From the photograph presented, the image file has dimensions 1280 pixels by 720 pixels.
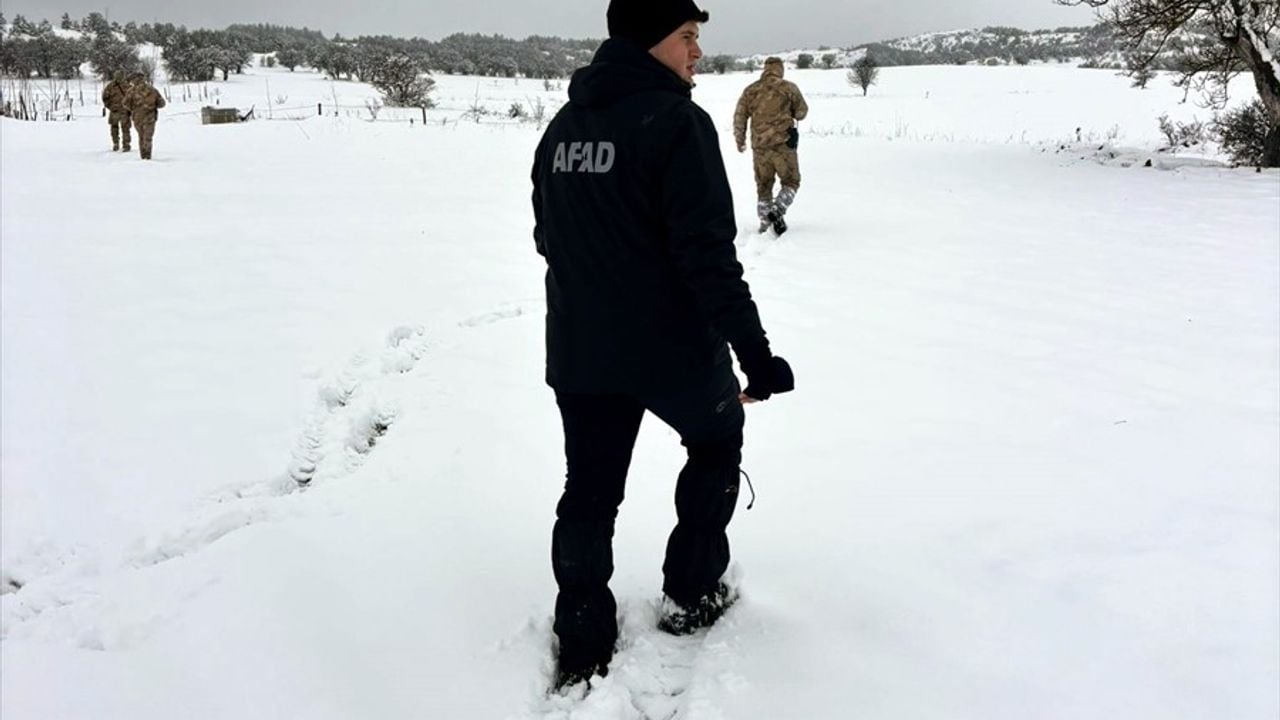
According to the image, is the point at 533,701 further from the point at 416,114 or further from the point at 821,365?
the point at 416,114

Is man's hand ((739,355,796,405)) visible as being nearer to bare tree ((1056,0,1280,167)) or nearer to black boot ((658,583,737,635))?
black boot ((658,583,737,635))

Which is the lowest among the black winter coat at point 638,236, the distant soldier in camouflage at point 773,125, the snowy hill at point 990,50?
the black winter coat at point 638,236

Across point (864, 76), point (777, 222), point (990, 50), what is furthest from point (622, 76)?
point (990, 50)

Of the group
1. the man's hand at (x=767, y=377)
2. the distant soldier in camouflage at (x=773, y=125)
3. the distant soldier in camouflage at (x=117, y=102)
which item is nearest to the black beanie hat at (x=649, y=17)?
the man's hand at (x=767, y=377)

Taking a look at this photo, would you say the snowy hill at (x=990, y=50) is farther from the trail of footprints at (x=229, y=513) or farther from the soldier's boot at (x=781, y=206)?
the trail of footprints at (x=229, y=513)

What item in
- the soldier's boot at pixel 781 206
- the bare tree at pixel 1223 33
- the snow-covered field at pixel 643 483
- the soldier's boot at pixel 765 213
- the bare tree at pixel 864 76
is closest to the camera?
the snow-covered field at pixel 643 483

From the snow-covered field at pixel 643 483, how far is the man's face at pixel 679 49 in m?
1.60

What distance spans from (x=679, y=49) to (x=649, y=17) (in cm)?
11

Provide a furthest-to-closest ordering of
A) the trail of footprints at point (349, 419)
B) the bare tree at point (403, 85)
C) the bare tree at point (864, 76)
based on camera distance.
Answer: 1. the bare tree at point (864, 76)
2. the bare tree at point (403, 85)
3. the trail of footprints at point (349, 419)

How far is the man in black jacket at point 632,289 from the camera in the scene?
179 centimetres

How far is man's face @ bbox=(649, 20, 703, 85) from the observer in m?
1.86

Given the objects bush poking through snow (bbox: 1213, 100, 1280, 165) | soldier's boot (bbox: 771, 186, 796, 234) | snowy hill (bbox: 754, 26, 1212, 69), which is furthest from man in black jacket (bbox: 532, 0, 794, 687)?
snowy hill (bbox: 754, 26, 1212, 69)

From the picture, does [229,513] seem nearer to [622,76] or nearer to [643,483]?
[643,483]

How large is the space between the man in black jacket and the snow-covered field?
528 mm
